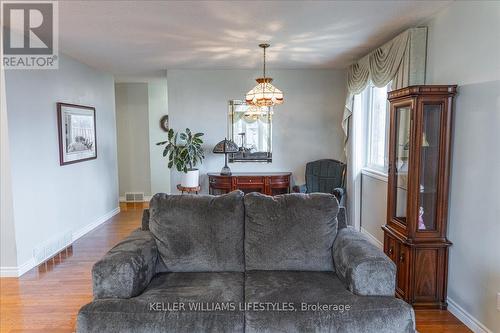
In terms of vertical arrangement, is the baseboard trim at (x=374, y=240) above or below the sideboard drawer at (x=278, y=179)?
below

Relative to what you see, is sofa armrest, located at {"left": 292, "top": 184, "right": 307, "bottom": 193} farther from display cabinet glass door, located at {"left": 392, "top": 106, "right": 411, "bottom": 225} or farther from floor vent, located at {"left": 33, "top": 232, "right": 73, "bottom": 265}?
floor vent, located at {"left": 33, "top": 232, "right": 73, "bottom": 265}

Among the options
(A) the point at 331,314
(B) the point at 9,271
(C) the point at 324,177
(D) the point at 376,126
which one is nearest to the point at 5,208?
(B) the point at 9,271

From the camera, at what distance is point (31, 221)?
3.76m

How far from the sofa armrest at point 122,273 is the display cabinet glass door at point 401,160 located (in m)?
2.12

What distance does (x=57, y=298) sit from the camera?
10.1ft

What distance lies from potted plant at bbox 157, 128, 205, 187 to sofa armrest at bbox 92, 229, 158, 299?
286cm

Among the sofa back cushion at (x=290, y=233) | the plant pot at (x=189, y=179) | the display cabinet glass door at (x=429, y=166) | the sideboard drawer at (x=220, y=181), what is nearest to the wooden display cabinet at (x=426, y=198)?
the display cabinet glass door at (x=429, y=166)

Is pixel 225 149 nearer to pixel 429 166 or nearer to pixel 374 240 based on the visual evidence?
pixel 374 240

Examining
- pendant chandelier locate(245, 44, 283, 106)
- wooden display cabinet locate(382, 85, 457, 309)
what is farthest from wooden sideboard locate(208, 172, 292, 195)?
wooden display cabinet locate(382, 85, 457, 309)

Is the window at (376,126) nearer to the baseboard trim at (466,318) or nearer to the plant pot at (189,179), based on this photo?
the baseboard trim at (466,318)

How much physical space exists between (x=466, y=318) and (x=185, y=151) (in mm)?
3816

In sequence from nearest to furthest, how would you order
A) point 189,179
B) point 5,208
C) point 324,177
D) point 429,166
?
point 429,166
point 5,208
point 189,179
point 324,177

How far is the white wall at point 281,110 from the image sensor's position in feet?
18.3

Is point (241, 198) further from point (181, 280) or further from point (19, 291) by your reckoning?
point (19, 291)
